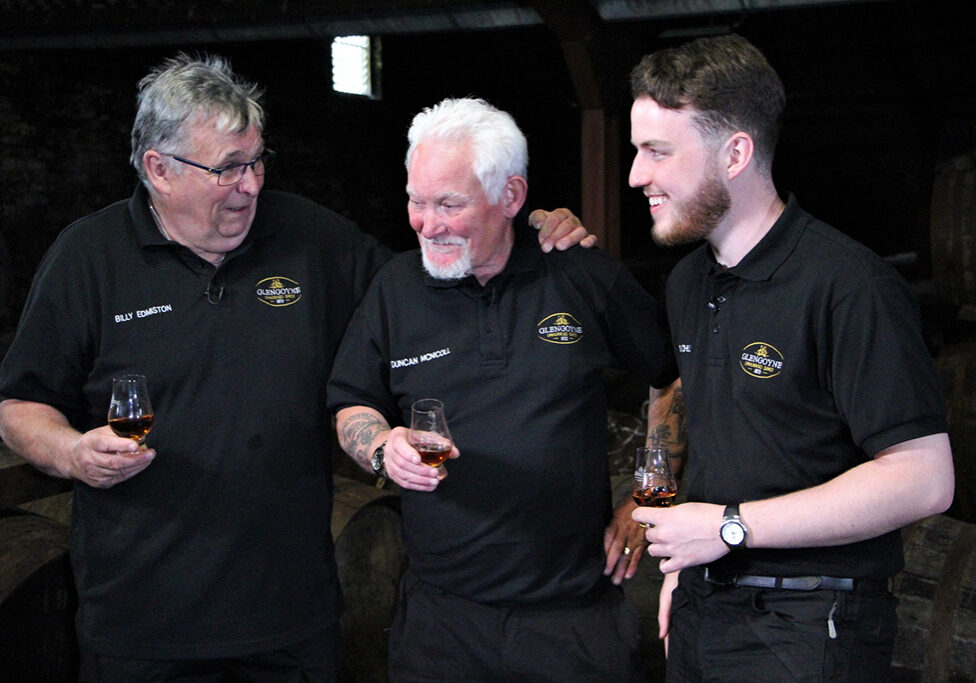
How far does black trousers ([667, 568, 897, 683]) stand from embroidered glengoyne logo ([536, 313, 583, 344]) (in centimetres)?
64

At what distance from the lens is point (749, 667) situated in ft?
5.87

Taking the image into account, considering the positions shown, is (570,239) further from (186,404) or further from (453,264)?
(186,404)

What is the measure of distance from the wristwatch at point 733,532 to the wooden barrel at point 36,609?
2.09m

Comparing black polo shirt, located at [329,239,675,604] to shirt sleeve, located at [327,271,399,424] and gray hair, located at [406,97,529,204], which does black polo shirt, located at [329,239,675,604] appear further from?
gray hair, located at [406,97,529,204]

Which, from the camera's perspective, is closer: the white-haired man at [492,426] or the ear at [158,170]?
the white-haired man at [492,426]

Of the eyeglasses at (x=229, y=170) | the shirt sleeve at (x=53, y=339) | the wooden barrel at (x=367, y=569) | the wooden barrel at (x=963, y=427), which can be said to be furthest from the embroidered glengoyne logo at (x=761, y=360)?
the wooden barrel at (x=963, y=427)

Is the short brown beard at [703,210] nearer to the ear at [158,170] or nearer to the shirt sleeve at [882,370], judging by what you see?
the shirt sleeve at [882,370]

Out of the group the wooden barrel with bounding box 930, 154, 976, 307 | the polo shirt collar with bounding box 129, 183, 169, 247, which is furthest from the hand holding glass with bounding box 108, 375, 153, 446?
the wooden barrel with bounding box 930, 154, 976, 307

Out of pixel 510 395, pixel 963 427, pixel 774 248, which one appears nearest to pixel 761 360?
pixel 774 248

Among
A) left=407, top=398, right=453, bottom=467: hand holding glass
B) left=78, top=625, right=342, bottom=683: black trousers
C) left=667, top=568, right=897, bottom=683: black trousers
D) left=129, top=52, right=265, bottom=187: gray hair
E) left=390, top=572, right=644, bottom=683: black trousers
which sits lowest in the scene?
left=78, top=625, right=342, bottom=683: black trousers

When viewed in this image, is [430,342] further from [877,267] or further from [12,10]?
[12,10]

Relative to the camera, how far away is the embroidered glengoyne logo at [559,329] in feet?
7.29

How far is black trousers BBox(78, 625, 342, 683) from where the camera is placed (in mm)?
2225

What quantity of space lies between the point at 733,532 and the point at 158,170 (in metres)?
1.56
